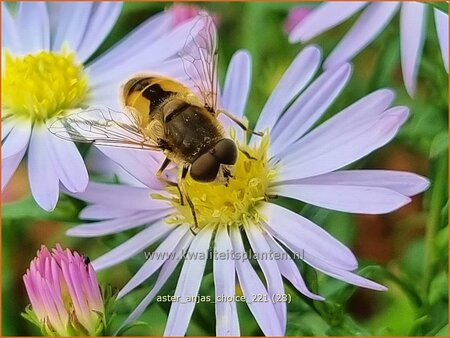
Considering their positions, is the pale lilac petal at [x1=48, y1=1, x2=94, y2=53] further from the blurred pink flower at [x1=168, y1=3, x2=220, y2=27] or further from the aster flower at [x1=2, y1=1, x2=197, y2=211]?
the blurred pink flower at [x1=168, y1=3, x2=220, y2=27]

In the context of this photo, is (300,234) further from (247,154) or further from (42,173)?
(42,173)

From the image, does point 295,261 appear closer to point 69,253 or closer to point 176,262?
point 176,262

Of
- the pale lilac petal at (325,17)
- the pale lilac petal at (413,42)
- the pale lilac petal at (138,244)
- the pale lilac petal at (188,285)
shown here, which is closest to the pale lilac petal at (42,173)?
A: the pale lilac petal at (138,244)

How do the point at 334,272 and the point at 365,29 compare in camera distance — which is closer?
the point at 334,272

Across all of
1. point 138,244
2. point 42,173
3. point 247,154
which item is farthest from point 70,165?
point 247,154

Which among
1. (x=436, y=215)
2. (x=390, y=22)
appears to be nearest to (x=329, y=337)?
(x=436, y=215)

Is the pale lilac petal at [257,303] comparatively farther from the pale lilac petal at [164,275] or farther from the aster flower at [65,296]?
the aster flower at [65,296]
